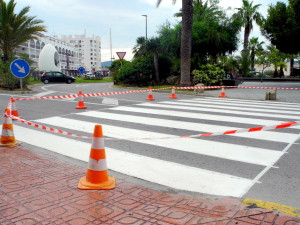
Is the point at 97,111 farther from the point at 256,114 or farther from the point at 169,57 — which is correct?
the point at 169,57

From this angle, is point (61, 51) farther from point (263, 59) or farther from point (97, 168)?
point (97, 168)

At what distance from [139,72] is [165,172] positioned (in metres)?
21.4

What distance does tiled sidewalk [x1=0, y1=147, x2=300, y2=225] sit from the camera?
124 inches

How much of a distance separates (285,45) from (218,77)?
24.3 ft

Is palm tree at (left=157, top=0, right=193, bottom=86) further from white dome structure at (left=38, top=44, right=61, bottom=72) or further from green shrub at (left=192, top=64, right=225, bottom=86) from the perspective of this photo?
white dome structure at (left=38, top=44, right=61, bottom=72)

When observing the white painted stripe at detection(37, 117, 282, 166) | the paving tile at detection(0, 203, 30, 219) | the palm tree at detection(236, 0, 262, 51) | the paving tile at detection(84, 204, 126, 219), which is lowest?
the paving tile at detection(84, 204, 126, 219)

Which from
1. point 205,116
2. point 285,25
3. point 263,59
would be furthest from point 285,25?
point 263,59

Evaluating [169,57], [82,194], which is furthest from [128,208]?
[169,57]

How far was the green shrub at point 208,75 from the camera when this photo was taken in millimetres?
22984

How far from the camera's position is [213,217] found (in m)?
3.21

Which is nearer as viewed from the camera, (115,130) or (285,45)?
(115,130)

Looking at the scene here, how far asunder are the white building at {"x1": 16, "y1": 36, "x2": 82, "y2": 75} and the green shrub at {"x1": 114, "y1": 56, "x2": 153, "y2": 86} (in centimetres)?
6706

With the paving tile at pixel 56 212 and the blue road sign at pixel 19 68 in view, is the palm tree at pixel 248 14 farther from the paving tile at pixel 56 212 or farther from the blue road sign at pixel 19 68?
the paving tile at pixel 56 212

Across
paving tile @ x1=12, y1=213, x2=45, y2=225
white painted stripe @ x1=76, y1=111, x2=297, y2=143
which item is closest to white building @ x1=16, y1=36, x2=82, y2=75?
white painted stripe @ x1=76, y1=111, x2=297, y2=143
